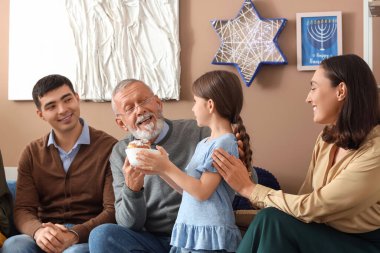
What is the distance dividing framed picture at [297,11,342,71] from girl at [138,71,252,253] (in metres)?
1.03

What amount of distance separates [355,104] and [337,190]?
285 mm

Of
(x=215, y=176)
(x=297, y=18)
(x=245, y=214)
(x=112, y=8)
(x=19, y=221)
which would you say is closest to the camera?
(x=215, y=176)

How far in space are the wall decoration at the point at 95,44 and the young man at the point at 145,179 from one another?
0.73 meters

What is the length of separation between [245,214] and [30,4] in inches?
72.2

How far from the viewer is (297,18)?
2.61 m

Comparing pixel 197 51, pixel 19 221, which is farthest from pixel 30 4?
pixel 19 221

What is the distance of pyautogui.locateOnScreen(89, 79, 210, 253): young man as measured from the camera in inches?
72.5

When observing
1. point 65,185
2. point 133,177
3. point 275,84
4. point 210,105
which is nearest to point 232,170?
point 210,105

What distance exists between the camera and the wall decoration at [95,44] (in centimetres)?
275

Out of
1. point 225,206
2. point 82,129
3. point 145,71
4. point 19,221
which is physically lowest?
point 19,221

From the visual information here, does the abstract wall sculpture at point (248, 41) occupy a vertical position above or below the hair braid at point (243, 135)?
above

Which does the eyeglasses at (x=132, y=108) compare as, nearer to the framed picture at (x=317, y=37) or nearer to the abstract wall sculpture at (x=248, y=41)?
the abstract wall sculpture at (x=248, y=41)

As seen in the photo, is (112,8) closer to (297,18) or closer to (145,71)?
(145,71)

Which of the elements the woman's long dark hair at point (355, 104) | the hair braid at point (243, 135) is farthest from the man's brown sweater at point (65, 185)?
the woman's long dark hair at point (355, 104)
